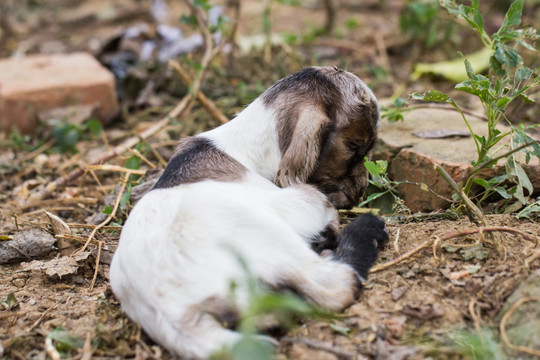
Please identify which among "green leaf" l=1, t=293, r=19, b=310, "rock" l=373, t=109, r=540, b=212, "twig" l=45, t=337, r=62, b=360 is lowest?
"green leaf" l=1, t=293, r=19, b=310

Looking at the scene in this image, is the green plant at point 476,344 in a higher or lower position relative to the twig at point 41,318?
higher

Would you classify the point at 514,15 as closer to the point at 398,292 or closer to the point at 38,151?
the point at 398,292

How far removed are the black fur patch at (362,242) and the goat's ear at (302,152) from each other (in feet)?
1.43

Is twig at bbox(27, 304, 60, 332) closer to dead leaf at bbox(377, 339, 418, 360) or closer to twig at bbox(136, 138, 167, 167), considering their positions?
dead leaf at bbox(377, 339, 418, 360)

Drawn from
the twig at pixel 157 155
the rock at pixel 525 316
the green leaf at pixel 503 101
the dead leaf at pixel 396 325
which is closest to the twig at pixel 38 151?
the twig at pixel 157 155

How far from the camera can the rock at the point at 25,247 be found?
13.0ft

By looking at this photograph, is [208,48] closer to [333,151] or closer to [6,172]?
[6,172]

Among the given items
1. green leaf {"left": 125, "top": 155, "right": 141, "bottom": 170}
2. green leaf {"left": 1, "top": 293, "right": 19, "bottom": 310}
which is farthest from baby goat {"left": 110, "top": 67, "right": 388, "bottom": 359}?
green leaf {"left": 125, "top": 155, "right": 141, "bottom": 170}

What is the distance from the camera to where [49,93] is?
22.1 feet

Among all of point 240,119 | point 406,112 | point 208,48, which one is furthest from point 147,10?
point 240,119

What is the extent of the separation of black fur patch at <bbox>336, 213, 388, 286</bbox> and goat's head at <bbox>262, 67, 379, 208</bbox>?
0.43 metres

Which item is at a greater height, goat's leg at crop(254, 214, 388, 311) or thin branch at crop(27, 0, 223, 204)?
goat's leg at crop(254, 214, 388, 311)

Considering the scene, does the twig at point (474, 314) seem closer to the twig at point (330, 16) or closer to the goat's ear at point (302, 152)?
the goat's ear at point (302, 152)

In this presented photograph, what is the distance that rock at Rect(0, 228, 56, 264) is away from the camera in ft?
13.0
